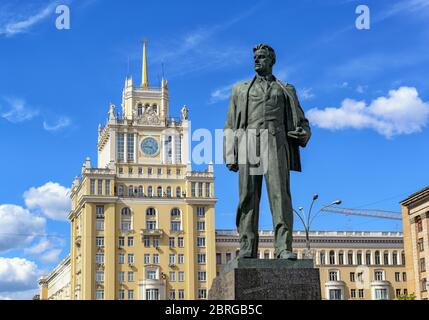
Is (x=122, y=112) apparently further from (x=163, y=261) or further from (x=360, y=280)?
(x=360, y=280)

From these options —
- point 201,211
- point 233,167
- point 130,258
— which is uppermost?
point 201,211

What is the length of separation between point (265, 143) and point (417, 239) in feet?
238

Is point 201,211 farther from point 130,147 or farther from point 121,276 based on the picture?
point 121,276

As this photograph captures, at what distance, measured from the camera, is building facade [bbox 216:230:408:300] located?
125625 millimetres

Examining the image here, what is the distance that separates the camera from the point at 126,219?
122 m

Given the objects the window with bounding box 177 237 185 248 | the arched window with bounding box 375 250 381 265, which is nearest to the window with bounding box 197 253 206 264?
the window with bounding box 177 237 185 248

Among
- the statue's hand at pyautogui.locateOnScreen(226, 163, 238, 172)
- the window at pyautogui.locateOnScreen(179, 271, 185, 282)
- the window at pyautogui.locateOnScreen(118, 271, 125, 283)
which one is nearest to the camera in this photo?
the statue's hand at pyautogui.locateOnScreen(226, 163, 238, 172)

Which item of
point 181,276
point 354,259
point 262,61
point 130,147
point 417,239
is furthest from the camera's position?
point 354,259

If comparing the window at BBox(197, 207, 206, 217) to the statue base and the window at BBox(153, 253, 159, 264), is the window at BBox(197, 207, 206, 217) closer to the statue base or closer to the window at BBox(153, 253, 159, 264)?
the window at BBox(153, 253, 159, 264)

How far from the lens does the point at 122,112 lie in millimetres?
134875

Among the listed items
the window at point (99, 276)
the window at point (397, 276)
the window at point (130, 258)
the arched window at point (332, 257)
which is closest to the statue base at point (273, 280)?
the window at point (99, 276)

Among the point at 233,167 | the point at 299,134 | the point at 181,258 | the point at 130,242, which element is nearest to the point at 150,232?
the point at 130,242
